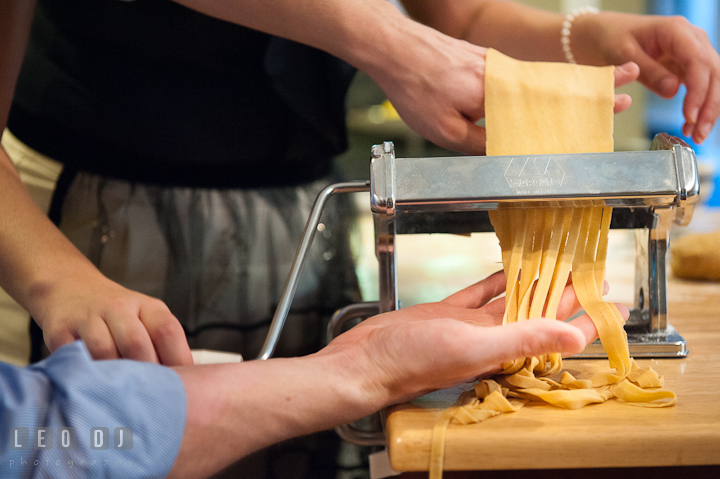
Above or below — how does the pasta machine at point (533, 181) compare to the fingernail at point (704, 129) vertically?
below

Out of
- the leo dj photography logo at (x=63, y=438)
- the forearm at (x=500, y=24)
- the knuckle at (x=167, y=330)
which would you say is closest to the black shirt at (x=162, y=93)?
the forearm at (x=500, y=24)

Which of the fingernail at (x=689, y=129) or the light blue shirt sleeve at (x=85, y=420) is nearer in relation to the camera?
the light blue shirt sleeve at (x=85, y=420)

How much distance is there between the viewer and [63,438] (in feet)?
1.20

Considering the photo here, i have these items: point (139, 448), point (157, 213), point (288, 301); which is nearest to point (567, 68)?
point (288, 301)

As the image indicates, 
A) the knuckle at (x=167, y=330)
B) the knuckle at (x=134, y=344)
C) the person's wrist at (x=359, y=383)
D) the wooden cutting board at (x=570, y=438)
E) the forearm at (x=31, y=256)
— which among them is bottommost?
the wooden cutting board at (x=570, y=438)

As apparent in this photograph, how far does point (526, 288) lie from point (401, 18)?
317mm

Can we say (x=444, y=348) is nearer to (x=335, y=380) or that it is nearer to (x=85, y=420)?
(x=335, y=380)

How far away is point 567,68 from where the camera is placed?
58 centimetres

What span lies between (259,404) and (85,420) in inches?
4.8

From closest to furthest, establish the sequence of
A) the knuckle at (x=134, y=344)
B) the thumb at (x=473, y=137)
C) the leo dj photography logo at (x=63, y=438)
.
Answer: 1. the leo dj photography logo at (x=63, y=438)
2. the knuckle at (x=134, y=344)
3. the thumb at (x=473, y=137)

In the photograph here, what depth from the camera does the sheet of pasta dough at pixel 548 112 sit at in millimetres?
554

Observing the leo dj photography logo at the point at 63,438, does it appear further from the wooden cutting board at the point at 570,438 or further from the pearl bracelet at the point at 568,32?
the pearl bracelet at the point at 568,32

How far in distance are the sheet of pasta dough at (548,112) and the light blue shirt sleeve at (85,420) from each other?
15.1 inches

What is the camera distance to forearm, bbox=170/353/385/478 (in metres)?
0.42
